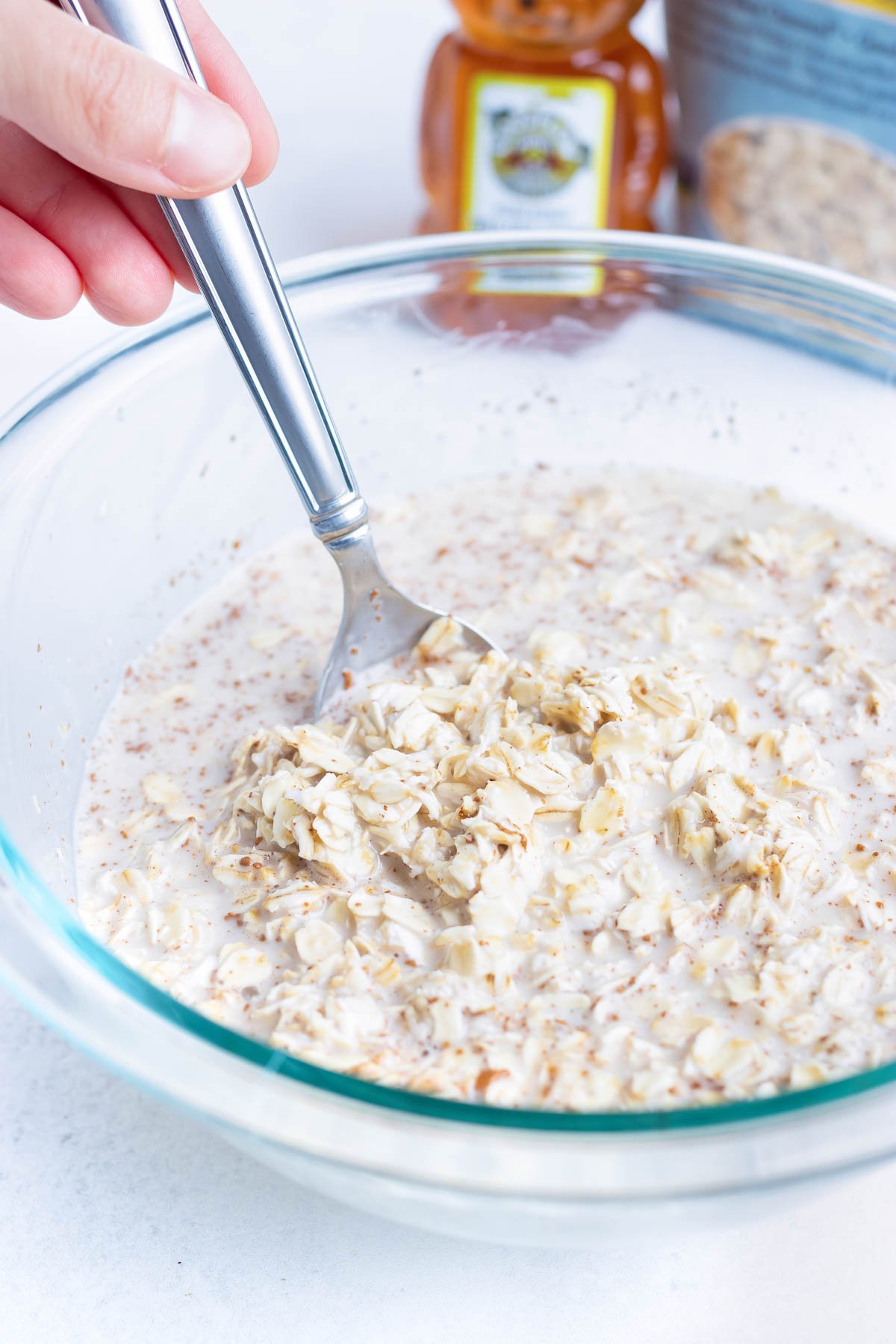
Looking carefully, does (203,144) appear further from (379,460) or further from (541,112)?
(541,112)

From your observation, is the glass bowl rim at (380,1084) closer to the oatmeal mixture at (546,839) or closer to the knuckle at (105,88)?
the oatmeal mixture at (546,839)

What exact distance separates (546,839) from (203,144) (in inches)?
21.2

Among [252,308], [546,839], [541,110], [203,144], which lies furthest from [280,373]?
[541,110]

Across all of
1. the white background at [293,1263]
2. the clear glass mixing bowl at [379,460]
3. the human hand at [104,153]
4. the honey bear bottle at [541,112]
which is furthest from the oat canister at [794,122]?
the white background at [293,1263]

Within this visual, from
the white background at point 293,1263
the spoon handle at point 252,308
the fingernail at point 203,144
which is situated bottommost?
the white background at point 293,1263

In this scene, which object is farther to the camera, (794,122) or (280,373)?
(794,122)

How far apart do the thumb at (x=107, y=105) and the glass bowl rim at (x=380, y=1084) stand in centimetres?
41

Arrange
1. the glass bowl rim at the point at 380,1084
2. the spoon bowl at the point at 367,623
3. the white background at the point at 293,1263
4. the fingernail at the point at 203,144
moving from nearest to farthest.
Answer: the glass bowl rim at the point at 380,1084 → the fingernail at the point at 203,144 → the white background at the point at 293,1263 → the spoon bowl at the point at 367,623

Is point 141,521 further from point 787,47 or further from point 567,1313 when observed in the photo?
point 787,47

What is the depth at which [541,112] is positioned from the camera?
170cm

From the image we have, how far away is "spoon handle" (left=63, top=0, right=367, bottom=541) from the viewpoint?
0.93 meters

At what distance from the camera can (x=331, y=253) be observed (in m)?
1.44

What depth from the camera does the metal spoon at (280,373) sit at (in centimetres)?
94

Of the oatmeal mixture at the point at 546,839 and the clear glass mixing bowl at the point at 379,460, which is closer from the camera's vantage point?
the clear glass mixing bowl at the point at 379,460
